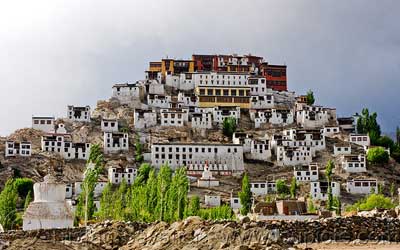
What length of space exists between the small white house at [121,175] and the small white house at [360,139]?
34.3 m

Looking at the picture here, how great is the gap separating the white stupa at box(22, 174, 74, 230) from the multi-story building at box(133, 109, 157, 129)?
248ft

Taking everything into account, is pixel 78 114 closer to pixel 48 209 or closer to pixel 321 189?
pixel 321 189

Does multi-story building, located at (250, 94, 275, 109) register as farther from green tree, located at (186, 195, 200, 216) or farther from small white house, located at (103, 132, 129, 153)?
green tree, located at (186, 195, 200, 216)

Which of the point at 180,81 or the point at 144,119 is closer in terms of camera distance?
the point at 144,119

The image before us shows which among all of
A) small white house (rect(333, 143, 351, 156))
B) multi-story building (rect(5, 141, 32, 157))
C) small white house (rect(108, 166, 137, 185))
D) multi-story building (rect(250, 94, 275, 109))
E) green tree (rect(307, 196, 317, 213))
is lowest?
green tree (rect(307, 196, 317, 213))

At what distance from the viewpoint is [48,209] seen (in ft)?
106

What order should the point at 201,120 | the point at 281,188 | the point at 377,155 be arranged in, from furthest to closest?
the point at 201,120 < the point at 377,155 < the point at 281,188

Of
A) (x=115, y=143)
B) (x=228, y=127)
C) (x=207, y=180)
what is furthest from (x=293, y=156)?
(x=115, y=143)

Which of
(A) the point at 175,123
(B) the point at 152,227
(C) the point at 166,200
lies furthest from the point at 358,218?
(A) the point at 175,123

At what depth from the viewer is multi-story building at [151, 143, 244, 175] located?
9762cm

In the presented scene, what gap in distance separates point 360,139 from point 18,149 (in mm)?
48761

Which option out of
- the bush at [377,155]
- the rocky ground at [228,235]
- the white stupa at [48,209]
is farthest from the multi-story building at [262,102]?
the rocky ground at [228,235]

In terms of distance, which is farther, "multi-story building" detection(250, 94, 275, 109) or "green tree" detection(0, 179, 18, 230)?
"multi-story building" detection(250, 94, 275, 109)

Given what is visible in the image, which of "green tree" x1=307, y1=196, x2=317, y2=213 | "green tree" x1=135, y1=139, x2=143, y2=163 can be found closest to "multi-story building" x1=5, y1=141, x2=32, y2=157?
"green tree" x1=135, y1=139, x2=143, y2=163
